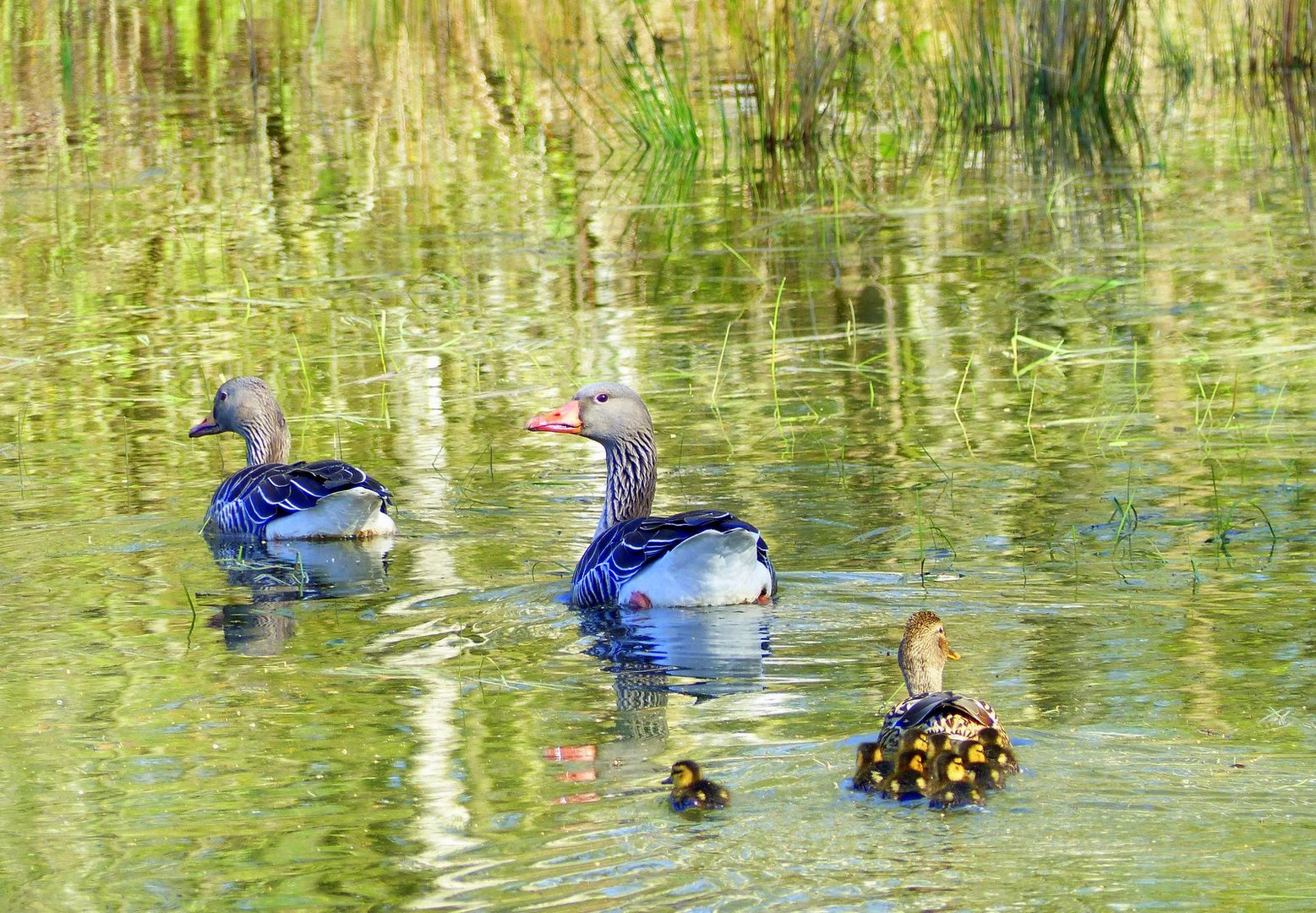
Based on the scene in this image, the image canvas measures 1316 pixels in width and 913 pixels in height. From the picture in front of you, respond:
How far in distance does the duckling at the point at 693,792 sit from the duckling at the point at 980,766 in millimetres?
601

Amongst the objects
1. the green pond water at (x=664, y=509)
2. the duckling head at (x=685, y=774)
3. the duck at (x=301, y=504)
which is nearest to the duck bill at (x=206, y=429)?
the green pond water at (x=664, y=509)

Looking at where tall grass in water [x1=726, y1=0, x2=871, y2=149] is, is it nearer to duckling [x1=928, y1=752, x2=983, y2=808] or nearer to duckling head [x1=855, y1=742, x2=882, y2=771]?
duckling head [x1=855, y1=742, x2=882, y2=771]

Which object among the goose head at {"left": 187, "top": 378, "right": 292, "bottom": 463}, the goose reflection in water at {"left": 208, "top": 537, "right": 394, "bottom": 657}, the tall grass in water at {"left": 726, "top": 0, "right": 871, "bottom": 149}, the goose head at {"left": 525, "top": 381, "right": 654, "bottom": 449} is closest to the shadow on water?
the goose reflection in water at {"left": 208, "top": 537, "right": 394, "bottom": 657}

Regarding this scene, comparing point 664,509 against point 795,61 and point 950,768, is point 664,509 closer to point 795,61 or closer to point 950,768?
point 950,768

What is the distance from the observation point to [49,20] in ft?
95.4

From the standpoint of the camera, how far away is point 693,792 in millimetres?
5066

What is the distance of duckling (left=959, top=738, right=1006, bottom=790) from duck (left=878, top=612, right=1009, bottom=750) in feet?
Answer: 0.15

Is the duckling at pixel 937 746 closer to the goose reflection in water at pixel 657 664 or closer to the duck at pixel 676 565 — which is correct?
the goose reflection in water at pixel 657 664

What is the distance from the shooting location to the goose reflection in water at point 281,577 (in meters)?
7.58

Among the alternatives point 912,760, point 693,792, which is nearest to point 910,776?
point 912,760

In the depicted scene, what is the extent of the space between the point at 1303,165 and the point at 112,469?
11661 millimetres

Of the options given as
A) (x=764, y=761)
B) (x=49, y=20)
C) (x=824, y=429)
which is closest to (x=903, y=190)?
(x=824, y=429)

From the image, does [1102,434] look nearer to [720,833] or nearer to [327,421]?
[327,421]

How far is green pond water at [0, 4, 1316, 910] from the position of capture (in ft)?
16.4
